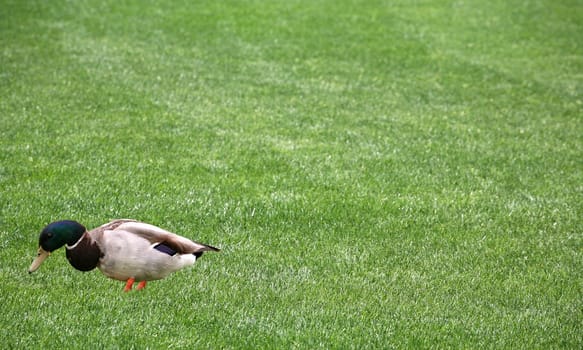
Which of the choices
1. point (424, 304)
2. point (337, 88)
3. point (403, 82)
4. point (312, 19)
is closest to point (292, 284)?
point (424, 304)

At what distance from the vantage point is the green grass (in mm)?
6562

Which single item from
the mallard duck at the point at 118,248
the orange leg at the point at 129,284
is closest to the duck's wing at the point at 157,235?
the mallard duck at the point at 118,248

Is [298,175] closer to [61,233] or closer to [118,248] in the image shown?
[118,248]

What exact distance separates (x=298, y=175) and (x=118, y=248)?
456 centimetres

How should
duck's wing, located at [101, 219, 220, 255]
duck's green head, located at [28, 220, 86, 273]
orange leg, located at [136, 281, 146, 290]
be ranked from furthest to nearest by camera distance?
orange leg, located at [136, 281, 146, 290], duck's wing, located at [101, 219, 220, 255], duck's green head, located at [28, 220, 86, 273]

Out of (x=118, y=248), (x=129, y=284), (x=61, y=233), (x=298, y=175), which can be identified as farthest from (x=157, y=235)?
(x=298, y=175)

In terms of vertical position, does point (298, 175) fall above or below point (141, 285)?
below

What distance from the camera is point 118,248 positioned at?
20.7 feet

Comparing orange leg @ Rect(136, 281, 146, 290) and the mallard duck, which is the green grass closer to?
orange leg @ Rect(136, 281, 146, 290)

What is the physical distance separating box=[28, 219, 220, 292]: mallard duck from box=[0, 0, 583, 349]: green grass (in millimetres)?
314

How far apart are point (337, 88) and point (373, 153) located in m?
4.25

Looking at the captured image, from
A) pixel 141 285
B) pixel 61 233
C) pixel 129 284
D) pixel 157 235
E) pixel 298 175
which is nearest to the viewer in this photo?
pixel 61 233

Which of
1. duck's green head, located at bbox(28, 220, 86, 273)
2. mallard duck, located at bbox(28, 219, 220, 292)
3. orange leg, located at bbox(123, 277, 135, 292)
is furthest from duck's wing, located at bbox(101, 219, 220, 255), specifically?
orange leg, located at bbox(123, 277, 135, 292)

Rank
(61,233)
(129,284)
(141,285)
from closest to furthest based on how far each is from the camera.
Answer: (61,233), (129,284), (141,285)
